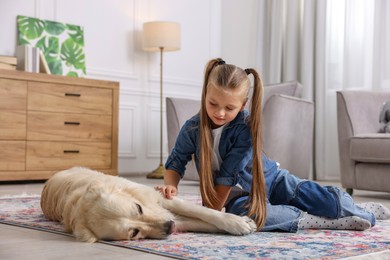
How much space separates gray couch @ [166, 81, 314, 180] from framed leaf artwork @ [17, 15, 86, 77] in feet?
3.75

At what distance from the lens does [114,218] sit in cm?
173

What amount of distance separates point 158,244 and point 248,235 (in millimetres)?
341

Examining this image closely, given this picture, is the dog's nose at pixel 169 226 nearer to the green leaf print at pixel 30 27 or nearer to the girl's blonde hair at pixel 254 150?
the girl's blonde hair at pixel 254 150

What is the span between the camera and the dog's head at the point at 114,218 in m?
1.71

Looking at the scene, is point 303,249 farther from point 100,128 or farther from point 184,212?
point 100,128

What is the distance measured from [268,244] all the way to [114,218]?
1.52ft

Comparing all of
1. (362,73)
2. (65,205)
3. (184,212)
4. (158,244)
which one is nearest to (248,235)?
(184,212)

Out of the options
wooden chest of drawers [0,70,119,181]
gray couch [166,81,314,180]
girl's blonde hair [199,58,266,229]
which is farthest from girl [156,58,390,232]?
wooden chest of drawers [0,70,119,181]

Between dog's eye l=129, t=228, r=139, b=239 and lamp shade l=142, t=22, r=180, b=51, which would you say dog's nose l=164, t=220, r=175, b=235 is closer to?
dog's eye l=129, t=228, r=139, b=239

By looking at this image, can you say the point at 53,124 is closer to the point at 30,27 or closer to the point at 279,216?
the point at 30,27

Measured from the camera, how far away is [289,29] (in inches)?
234

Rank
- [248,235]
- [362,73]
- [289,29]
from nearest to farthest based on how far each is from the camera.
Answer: [248,235]
[362,73]
[289,29]

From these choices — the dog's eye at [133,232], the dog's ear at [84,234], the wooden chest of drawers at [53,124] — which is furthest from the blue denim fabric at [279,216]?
the wooden chest of drawers at [53,124]

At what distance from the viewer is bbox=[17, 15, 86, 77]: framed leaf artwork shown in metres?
5.00
